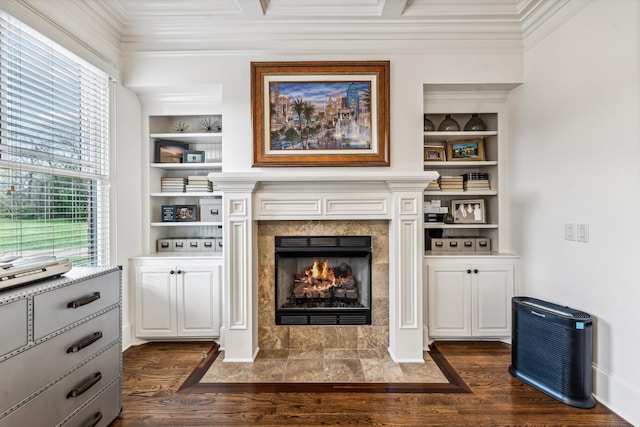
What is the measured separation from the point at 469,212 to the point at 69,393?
3317mm

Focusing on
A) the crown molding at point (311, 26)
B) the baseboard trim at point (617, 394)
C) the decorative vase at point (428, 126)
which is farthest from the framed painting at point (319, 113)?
the baseboard trim at point (617, 394)

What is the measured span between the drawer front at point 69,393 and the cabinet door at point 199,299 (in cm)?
93

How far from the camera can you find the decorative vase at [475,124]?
3.15 meters

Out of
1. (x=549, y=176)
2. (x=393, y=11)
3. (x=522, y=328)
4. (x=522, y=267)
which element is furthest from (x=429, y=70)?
(x=522, y=328)

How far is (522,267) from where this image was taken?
2912 millimetres

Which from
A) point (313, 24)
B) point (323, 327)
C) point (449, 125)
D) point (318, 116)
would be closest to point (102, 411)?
point (323, 327)

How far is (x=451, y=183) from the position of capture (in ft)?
10.4

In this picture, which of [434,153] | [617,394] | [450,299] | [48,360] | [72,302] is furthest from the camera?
[434,153]

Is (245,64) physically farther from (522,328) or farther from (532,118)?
(522,328)

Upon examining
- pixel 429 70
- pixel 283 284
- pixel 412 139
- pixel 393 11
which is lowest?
pixel 283 284

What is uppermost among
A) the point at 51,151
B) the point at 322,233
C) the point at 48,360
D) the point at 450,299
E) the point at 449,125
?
the point at 449,125

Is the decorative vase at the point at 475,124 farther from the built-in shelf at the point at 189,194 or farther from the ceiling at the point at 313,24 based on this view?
the built-in shelf at the point at 189,194

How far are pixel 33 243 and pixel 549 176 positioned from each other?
373cm

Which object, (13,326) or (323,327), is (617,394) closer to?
(323,327)
